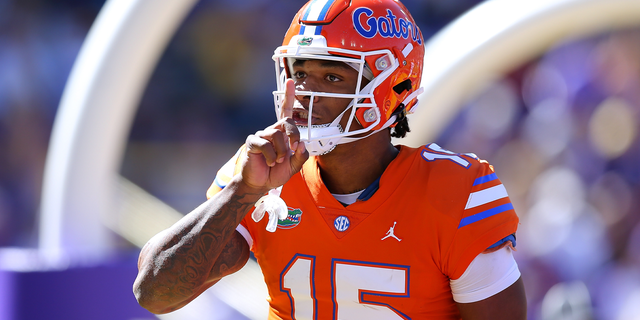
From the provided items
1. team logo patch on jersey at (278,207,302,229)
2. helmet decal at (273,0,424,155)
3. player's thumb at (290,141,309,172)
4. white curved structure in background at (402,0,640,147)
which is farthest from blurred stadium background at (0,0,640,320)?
player's thumb at (290,141,309,172)

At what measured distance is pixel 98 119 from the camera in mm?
3410

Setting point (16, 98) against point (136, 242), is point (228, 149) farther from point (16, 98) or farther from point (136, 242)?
point (136, 242)

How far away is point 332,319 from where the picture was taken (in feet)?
5.77

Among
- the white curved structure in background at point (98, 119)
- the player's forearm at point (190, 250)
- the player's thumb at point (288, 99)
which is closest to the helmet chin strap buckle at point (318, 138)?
the player's thumb at point (288, 99)

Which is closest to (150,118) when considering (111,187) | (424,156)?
(111,187)

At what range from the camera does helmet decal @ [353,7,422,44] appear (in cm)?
188

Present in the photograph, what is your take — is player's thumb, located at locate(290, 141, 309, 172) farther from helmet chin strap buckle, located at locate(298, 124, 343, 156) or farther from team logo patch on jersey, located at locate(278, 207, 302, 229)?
team logo patch on jersey, located at locate(278, 207, 302, 229)

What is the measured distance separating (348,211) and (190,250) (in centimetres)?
46

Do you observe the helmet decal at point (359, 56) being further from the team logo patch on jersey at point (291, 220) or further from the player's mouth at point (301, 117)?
the team logo patch on jersey at point (291, 220)

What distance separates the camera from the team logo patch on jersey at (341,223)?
179 centimetres

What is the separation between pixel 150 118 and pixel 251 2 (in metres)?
2.17

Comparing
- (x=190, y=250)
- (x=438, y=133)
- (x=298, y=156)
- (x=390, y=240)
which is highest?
(x=298, y=156)

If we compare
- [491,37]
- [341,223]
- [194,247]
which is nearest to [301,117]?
[341,223]

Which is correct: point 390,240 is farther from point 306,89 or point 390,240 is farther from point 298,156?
point 306,89
